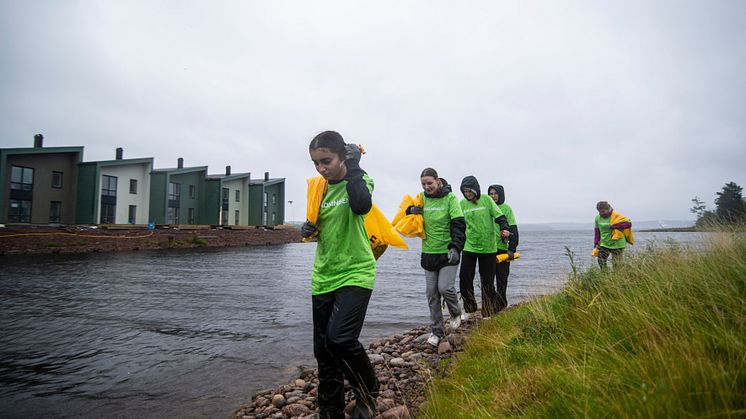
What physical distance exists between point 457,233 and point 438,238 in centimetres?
28

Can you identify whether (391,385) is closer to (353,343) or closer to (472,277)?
(353,343)

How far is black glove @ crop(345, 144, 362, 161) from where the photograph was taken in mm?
2990

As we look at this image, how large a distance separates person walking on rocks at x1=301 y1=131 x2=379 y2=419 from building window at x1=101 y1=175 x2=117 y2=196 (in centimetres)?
3799

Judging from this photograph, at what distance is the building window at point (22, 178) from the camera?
1117 inches

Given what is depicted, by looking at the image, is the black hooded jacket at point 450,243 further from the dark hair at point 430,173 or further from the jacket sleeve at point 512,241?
Result: the jacket sleeve at point 512,241

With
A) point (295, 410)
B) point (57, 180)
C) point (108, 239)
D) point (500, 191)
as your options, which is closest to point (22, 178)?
point (57, 180)

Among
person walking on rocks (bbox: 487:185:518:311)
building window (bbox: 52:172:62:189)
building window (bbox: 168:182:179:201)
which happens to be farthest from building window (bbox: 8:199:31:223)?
person walking on rocks (bbox: 487:185:518:311)

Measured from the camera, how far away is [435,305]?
195 inches

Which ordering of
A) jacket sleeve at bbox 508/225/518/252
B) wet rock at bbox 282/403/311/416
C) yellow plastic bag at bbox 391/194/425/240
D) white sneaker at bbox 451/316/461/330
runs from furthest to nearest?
1. jacket sleeve at bbox 508/225/518/252
2. white sneaker at bbox 451/316/461/330
3. yellow plastic bag at bbox 391/194/425/240
4. wet rock at bbox 282/403/311/416

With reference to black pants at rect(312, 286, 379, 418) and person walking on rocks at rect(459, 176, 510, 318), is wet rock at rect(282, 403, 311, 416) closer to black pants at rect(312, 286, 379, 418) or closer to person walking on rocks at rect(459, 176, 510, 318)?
black pants at rect(312, 286, 379, 418)

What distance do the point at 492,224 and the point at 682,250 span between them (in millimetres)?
2490

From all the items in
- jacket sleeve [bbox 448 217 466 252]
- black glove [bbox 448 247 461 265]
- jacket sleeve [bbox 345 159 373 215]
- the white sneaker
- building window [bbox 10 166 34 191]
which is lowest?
the white sneaker

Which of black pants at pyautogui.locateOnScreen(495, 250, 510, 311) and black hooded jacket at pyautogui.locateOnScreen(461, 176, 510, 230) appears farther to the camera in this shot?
black pants at pyautogui.locateOnScreen(495, 250, 510, 311)

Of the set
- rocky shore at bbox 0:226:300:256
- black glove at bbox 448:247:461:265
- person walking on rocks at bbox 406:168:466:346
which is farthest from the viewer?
rocky shore at bbox 0:226:300:256
